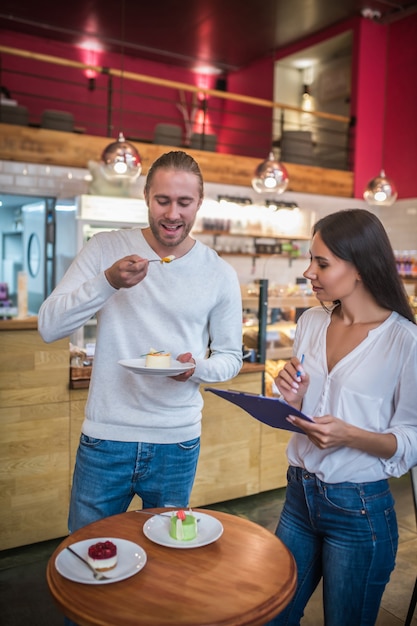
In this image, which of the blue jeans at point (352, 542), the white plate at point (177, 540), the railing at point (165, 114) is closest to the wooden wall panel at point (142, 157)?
the railing at point (165, 114)

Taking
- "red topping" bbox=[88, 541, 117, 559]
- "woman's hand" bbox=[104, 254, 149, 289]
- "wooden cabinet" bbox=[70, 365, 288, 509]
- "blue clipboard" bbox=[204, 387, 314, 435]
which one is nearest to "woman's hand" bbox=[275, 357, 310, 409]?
"blue clipboard" bbox=[204, 387, 314, 435]

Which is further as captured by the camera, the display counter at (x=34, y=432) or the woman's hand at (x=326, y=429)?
the display counter at (x=34, y=432)

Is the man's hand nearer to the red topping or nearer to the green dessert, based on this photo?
the green dessert

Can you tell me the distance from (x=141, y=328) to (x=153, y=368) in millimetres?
274

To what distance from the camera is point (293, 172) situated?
30.7 feet

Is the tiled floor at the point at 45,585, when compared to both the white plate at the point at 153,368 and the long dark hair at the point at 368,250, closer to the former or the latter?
the white plate at the point at 153,368

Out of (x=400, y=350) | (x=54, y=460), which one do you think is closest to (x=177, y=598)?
(x=400, y=350)

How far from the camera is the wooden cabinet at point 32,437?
3410mm

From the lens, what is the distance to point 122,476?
1.98 m

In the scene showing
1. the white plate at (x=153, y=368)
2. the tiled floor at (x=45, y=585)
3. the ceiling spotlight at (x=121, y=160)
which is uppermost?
the ceiling spotlight at (x=121, y=160)

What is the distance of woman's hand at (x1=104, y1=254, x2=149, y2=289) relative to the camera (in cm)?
Answer: 179

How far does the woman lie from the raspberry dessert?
1.94ft

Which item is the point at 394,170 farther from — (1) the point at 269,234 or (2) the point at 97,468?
(2) the point at 97,468

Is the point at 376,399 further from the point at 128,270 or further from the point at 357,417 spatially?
the point at 128,270
